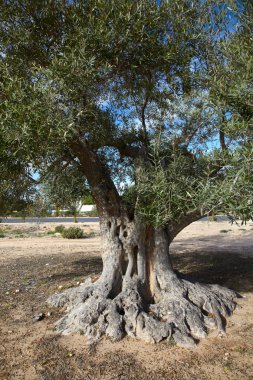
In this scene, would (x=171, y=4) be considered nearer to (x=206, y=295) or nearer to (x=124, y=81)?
(x=124, y=81)

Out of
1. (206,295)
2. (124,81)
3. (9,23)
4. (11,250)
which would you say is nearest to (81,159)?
(124,81)

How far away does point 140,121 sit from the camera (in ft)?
26.2

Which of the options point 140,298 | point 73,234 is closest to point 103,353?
point 140,298

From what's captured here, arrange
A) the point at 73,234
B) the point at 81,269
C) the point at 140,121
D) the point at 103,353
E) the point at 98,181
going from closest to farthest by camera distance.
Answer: the point at 103,353
the point at 98,181
the point at 140,121
the point at 81,269
the point at 73,234

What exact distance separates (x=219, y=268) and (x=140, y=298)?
16.4ft

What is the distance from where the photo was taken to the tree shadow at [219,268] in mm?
8820

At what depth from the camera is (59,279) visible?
984cm

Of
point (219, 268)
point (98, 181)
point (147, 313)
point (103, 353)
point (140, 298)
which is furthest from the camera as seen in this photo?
point (219, 268)

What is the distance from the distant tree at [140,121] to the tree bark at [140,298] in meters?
0.02

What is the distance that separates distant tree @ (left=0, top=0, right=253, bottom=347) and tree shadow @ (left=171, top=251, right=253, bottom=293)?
1476 millimetres

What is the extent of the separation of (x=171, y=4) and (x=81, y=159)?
10.8 feet

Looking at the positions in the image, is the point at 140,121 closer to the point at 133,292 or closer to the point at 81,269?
the point at 133,292

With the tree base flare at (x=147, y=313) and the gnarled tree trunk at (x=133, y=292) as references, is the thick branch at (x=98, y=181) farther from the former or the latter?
the tree base flare at (x=147, y=313)

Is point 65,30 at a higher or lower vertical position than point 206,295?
higher
